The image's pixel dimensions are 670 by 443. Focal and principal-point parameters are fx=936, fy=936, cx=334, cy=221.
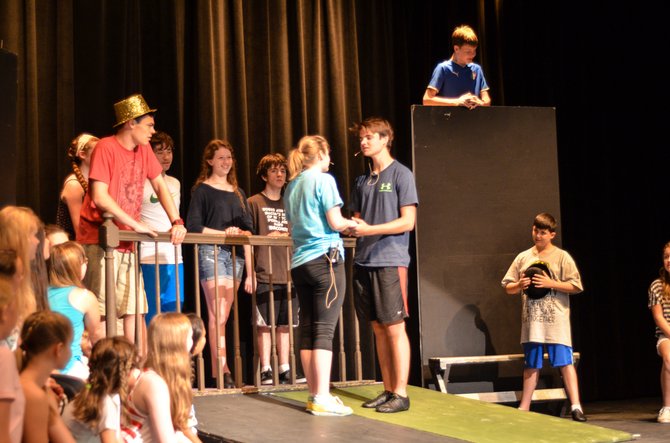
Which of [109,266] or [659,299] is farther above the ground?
[109,266]

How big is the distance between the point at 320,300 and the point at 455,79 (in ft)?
7.65

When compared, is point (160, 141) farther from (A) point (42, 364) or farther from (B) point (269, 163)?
(A) point (42, 364)

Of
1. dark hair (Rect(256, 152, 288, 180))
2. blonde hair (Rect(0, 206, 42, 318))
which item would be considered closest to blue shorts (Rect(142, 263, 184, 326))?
Answer: dark hair (Rect(256, 152, 288, 180))

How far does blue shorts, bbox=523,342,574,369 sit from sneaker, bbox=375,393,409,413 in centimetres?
153

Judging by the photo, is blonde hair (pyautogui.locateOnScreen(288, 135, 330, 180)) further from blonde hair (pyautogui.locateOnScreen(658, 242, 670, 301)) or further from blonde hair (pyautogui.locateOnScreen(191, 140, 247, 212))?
blonde hair (pyautogui.locateOnScreen(658, 242, 670, 301))

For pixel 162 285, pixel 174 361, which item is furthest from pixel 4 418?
pixel 162 285

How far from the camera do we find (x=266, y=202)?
19.6 feet

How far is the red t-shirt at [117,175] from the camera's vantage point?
4.58 meters

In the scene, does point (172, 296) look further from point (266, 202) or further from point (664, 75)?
point (664, 75)

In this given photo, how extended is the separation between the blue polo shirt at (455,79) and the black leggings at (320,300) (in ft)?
6.95

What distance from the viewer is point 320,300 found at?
438cm

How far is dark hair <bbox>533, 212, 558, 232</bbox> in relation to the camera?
596 centimetres

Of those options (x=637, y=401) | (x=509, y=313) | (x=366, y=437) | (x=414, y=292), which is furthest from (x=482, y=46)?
(x=366, y=437)

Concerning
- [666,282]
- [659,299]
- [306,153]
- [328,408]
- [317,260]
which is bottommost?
[328,408]
